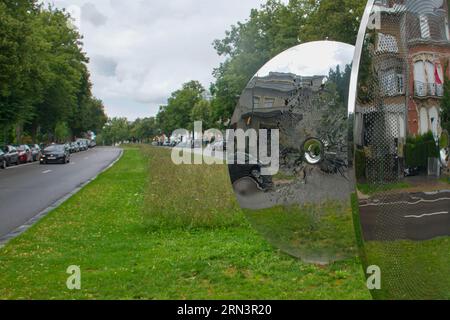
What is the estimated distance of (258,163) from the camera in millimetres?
6156

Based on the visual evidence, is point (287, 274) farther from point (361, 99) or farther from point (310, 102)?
point (361, 99)

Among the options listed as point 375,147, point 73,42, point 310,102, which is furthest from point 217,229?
point 73,42

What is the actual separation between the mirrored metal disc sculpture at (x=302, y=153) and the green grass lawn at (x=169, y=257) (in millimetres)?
736

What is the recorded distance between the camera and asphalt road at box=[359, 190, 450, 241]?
4.23m

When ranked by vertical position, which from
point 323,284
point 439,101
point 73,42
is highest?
point 73,42

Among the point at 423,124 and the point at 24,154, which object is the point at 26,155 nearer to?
the point at 24,154

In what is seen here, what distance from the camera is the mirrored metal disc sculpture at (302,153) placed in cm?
551

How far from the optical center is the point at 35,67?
37250 millimetres

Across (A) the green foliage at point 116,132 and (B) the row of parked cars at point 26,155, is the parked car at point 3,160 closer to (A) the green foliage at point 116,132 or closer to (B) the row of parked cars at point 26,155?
(B) the row of parked cars at point 26,155

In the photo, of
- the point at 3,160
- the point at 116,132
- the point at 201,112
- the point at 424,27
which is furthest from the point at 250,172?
the point at 116,132

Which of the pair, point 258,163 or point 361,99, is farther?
point 258,163

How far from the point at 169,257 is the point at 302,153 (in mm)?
2986

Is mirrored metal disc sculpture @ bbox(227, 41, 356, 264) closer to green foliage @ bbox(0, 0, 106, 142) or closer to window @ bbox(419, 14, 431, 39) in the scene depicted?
window @ bbox(419, 14, 431, 39)

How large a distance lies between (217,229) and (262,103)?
429 cm
